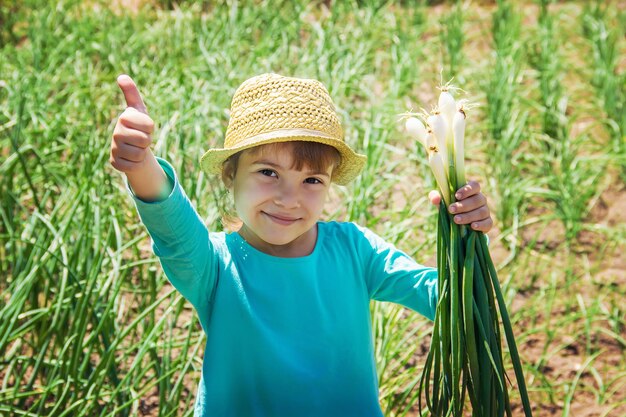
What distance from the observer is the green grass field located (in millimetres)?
2379

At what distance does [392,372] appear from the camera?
2.44m

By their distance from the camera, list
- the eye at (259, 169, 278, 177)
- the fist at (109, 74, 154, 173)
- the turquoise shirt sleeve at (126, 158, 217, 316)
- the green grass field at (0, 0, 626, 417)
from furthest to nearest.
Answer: the green grass field at (0, 0, 626, 417) → the eye at (259, 169, 278, 177) → the turquoise shirt sleeve at (126, 158, 217, 316) → the fist at (109, 74, 154, 173)

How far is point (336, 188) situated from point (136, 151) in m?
1.80

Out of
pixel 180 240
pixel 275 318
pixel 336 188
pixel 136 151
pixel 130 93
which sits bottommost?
pixel 275 318

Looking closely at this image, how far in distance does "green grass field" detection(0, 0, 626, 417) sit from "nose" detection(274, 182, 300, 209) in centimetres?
30

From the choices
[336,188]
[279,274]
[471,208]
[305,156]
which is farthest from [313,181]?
[336,188]

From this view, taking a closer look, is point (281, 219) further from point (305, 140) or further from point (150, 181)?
point (150, 181)

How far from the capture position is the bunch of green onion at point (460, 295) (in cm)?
153

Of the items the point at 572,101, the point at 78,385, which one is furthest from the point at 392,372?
the point at 572,101

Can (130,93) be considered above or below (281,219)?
above

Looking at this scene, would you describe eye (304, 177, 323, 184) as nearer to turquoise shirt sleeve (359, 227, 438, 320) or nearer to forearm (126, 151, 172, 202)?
turquoise shirt sleeve (359, 227, 438, 320)

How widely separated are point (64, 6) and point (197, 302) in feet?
12.5

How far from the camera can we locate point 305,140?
1.60m

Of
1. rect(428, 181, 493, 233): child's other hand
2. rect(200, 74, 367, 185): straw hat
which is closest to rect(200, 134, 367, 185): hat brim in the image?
rect(200, 74, 367, 185): straw hat
